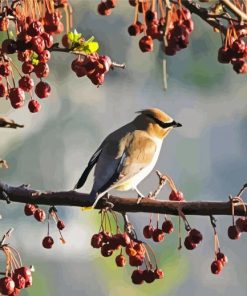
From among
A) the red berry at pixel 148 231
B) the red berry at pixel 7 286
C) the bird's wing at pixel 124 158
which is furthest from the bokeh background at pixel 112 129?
the red berry at pixel 7 286

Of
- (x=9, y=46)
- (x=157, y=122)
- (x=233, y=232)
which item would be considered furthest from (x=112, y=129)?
(x=9, y=46)

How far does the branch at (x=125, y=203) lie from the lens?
2209mm

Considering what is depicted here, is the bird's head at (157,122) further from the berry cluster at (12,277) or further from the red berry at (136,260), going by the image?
the berry cluster at (12,277)

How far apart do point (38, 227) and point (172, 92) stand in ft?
9.15

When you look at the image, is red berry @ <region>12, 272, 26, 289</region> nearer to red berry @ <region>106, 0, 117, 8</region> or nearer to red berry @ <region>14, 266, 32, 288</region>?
red berry @ <region>14, 266, 32, 288</region>

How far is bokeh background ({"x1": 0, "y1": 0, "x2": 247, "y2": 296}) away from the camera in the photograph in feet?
34.7

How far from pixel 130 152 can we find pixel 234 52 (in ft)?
4.30

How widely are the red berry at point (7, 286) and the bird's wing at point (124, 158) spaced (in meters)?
0.64

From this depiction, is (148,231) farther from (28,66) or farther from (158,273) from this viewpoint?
(28,66)

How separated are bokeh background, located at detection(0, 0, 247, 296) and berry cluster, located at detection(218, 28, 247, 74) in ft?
22.7

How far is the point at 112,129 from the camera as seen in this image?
41.1 ft

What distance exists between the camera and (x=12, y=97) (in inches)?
91.1

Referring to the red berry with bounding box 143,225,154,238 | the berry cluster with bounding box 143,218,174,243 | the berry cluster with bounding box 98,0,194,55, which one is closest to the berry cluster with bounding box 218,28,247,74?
the berry cluster with bounding box 98,0,194,55

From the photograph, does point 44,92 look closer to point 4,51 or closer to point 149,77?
point 4,51
